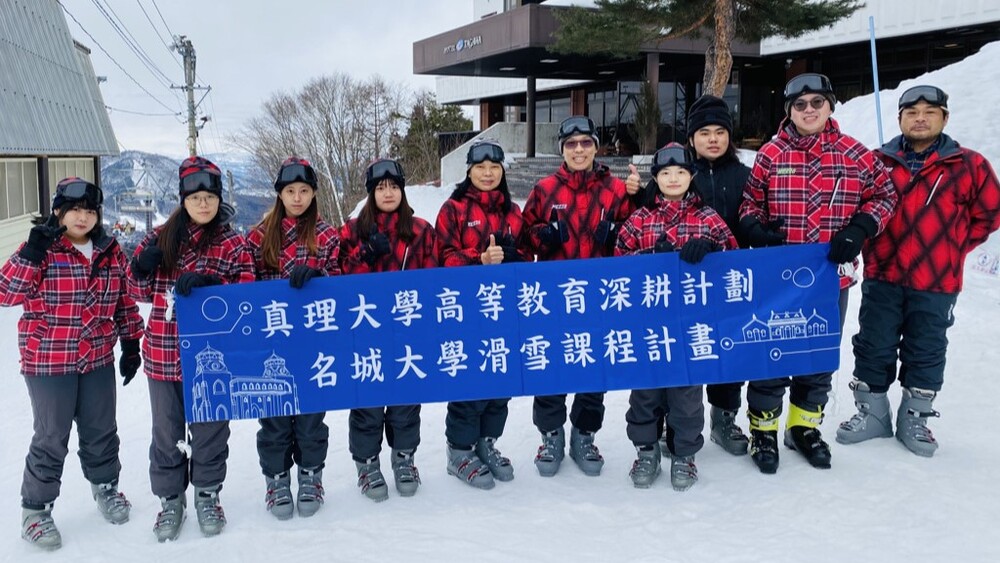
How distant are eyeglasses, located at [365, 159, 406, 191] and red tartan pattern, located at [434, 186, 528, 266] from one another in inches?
13.3

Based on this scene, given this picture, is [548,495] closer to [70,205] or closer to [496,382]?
[496,382]

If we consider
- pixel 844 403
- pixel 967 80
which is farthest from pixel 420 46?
pixel 844 403

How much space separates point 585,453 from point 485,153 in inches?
72.9

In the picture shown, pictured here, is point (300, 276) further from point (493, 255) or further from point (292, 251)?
point (493, 255)

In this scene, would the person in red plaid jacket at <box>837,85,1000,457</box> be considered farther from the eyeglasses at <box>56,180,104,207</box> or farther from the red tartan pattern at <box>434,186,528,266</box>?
the eyeglasses at <box>56,180,104,207</box>

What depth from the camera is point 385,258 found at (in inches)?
151

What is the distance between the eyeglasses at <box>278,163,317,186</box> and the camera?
3.56 metres

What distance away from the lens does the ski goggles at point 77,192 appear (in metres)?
3.39

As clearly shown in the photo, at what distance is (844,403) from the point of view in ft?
17.1

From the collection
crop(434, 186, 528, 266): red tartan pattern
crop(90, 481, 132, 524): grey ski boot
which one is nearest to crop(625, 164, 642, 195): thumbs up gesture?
crop(434, 186, 528, 266): red tartan pattern

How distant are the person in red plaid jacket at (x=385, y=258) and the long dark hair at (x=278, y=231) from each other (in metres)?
0.22

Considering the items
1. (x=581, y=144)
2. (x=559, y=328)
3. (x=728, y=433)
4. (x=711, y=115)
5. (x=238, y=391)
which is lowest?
(x=728, y=433)

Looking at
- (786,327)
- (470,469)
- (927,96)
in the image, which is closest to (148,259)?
(470,469)

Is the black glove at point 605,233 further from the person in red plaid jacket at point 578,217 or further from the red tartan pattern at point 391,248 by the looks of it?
the red tartan pattern at point 391,248
